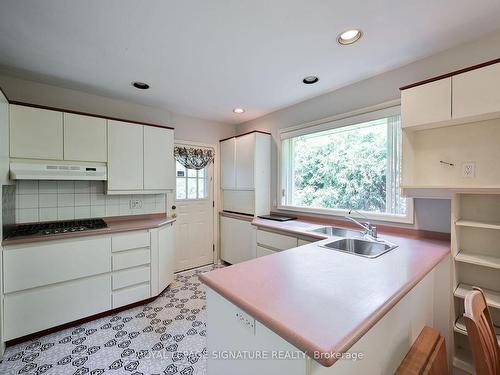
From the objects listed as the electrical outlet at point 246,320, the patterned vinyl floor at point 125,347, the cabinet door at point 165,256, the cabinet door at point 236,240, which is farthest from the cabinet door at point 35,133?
the electrical outlet at point 246,320

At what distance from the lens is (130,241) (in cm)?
236

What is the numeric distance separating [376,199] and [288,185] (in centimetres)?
119

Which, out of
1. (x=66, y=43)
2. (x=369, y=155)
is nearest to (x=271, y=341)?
(x=369, y=155)

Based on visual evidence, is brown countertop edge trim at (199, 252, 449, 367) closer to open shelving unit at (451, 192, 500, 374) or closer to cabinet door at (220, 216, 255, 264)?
open shelving unit at (451, 192, 500, 374)

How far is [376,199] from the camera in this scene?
229 cm

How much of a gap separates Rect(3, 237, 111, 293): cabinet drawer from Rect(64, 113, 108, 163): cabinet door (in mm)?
885

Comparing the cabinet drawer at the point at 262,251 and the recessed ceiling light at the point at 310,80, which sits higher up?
the recessed ceiling light at the point at 310,80

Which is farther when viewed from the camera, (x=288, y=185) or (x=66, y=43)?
(x=288, y=185)

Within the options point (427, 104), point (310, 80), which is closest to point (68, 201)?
point (310, 80)

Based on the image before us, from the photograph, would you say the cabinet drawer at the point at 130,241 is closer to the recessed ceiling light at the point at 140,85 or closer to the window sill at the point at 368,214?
the recessed ceiling light at the point at 140,85

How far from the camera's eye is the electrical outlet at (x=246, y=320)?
0.88 m

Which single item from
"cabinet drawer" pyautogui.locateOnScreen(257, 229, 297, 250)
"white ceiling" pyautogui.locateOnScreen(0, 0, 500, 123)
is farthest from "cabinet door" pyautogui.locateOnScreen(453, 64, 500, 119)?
"cabinet drawer" pyautogui.locateOnScreen(257, 229, 297, 250)

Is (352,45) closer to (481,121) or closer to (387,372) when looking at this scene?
(481,121)

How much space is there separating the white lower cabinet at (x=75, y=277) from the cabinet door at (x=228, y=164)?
137cm
